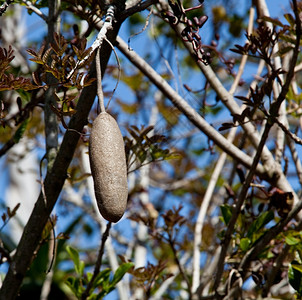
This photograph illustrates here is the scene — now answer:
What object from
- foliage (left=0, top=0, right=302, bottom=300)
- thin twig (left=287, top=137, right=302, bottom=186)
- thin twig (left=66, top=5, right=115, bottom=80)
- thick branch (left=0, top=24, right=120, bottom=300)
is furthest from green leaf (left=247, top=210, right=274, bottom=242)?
thin twig (left=66, top=5, right=115, bottom=80)

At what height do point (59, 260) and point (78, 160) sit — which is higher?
point (78, 160)

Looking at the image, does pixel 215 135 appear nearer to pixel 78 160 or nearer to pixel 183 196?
pixel 78 160

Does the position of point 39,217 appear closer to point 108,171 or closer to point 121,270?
point 121,270

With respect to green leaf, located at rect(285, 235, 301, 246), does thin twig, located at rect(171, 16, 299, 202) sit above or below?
above

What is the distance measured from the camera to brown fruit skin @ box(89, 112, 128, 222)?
757 millimetres

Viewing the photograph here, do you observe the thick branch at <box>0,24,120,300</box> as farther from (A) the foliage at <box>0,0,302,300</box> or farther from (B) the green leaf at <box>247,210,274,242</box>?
(B) the green leaf at <box>247,210,274,242</box>

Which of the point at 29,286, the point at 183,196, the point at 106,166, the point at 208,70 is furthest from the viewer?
the point at 183,196

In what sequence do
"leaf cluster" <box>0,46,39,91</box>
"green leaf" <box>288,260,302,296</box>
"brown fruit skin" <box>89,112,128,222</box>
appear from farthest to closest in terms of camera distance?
1. "green leaf" <box>288,260,302,296</box>
2. "leaf cluster" <box>0,46,39,91</box>
3. "brown fruit skin" <box>89,112,128,222</box>

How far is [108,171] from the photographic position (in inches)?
30.1

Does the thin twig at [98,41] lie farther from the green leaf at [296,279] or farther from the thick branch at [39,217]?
the green leaf at [296,279]

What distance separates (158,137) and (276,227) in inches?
14.7

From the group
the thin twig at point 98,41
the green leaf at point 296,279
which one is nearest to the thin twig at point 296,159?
the green leaf at point 296,279

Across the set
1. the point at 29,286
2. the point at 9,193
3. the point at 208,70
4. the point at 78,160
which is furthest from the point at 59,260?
the point at 208,70

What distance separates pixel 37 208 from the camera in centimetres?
123
